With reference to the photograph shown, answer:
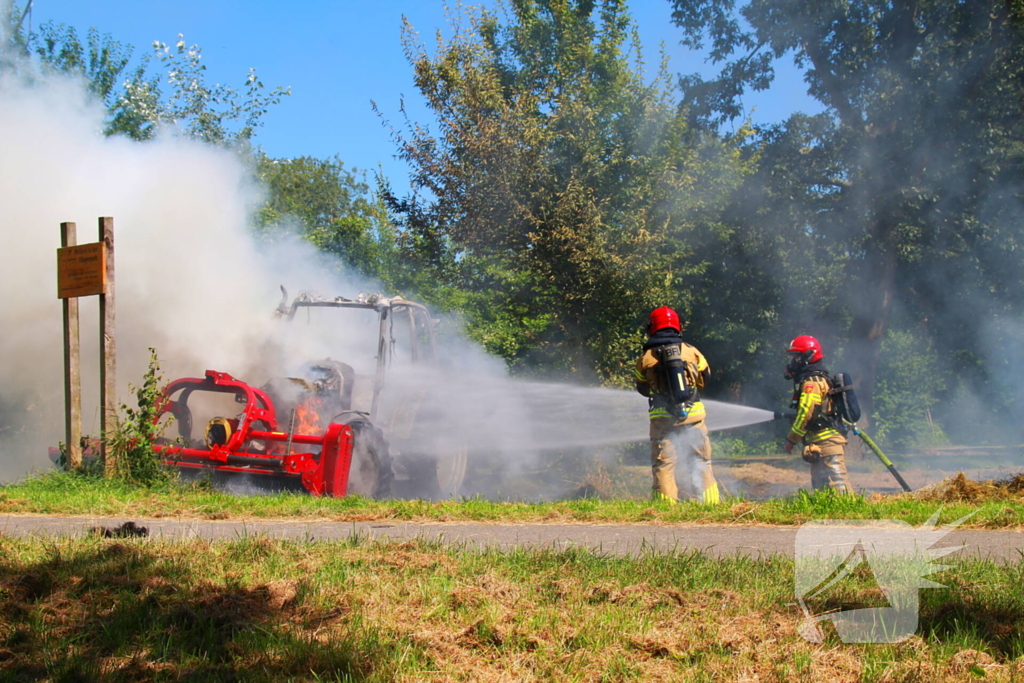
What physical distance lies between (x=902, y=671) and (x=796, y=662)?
0.38 m

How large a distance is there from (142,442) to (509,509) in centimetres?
388

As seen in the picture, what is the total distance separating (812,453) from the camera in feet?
27.0

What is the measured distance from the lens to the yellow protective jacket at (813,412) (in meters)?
8.12

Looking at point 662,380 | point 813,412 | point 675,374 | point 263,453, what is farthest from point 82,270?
point 813,412

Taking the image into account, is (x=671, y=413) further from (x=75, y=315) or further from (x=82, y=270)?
(x=75, y=315)

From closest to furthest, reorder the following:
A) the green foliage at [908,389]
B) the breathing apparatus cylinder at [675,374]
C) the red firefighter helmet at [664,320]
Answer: the breathing apparatus cylinder at [675,374] < the red firefighter helmet at [664,320] < the green foliage at [908,389]

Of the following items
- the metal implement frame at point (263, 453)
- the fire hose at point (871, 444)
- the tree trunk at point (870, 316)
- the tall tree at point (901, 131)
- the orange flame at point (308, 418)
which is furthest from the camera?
the tree trunk at point (870, 316)

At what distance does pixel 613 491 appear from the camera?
1175cm

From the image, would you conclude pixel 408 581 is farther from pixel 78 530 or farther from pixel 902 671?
pixel 78 530

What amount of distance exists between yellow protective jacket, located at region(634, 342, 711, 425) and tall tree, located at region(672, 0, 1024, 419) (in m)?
10.8

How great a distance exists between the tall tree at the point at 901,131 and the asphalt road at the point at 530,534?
12.6 m

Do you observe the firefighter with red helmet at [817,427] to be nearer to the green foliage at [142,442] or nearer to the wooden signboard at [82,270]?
the green foliage at [142,442]

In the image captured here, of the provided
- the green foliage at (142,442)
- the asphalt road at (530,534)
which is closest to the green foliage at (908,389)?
the asphalt road at (530,534)

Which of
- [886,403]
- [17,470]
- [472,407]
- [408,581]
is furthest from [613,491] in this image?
[886,403]
